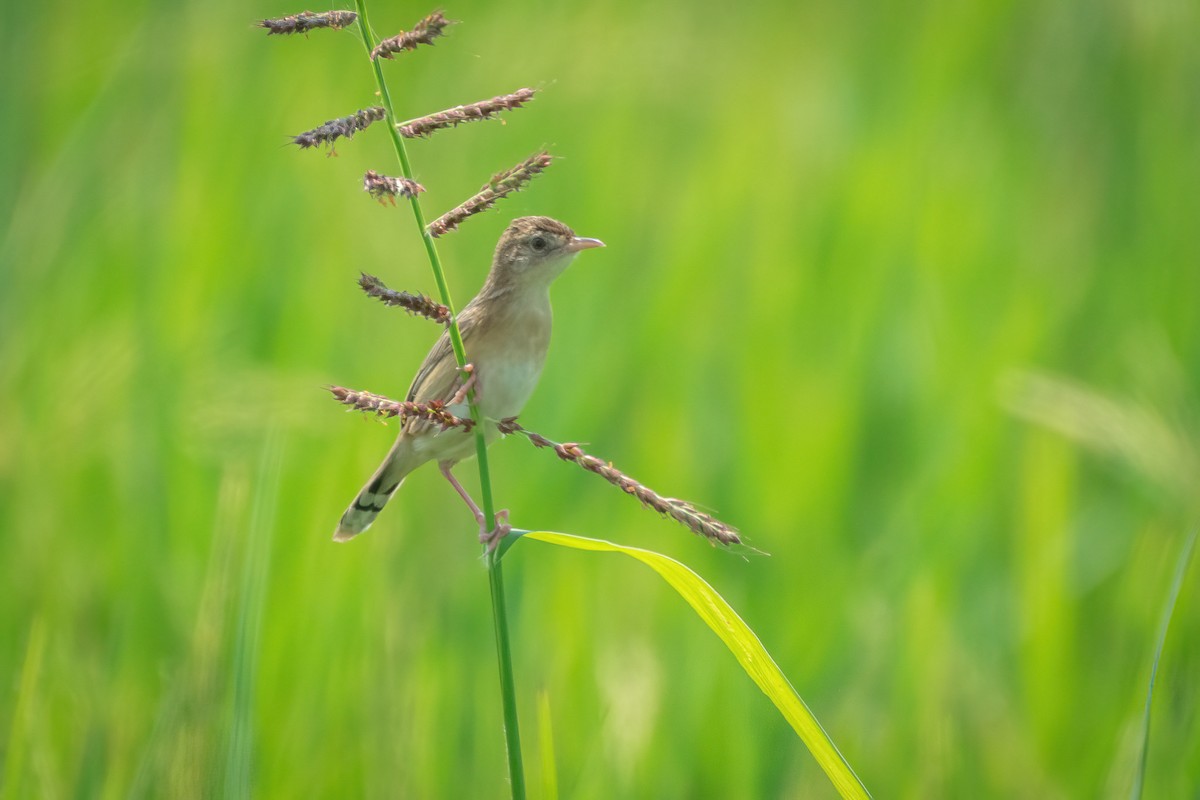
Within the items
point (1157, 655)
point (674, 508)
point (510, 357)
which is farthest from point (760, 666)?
point (510, 357)

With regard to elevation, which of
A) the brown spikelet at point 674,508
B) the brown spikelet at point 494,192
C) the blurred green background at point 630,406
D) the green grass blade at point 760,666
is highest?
the brown spikelet at point 494,192

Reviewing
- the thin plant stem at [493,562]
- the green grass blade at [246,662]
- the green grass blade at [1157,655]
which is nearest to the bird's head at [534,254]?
the green grass blade at [246,662]

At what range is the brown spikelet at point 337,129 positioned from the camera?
134 cm

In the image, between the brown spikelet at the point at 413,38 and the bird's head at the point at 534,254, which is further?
the bird's head at the point at 534,254

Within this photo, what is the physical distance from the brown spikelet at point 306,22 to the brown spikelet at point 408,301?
260 mm

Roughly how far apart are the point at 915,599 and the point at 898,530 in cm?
44

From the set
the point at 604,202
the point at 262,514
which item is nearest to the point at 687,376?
the point at 604,202

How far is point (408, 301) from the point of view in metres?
1.46

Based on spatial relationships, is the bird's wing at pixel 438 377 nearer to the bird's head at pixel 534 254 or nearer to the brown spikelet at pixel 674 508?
the bird's head at pixel 534 254

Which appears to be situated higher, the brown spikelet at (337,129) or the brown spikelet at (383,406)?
the brown spikelet at (337,129)

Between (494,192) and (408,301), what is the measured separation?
15 centimetres

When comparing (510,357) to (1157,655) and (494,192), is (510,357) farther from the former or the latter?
(1157,655)

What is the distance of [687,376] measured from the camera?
175 inches

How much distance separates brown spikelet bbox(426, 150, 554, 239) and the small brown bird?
739 mm
